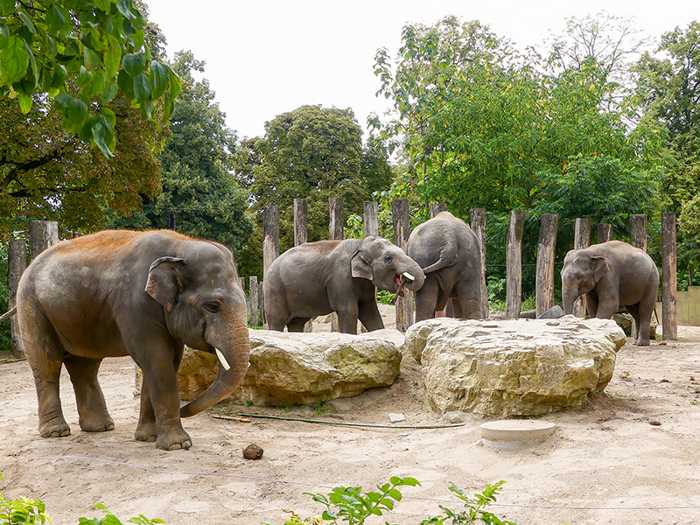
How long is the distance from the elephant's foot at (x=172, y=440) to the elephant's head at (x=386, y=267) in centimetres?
342

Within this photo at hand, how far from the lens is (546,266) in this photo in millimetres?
12016

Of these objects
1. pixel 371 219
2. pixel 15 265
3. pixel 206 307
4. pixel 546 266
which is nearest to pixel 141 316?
pixel 206 307

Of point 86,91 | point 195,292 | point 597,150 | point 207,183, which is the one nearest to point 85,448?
point 195,292

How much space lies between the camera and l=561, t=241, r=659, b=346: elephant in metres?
11.1

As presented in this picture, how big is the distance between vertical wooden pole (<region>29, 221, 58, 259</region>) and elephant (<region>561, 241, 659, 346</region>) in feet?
25.0

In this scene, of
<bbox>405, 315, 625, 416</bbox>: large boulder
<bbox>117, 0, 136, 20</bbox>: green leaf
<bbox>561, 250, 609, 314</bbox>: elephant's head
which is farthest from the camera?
<bbox>561, 250, 609, 314</bbox>: elephant's head

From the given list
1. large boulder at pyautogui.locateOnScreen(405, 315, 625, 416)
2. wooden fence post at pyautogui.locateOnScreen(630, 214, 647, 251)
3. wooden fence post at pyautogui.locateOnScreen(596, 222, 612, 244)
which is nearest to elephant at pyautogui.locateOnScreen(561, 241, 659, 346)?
wooden fence post at pyautogui.locateOnScreen(630, 214, 647, 251)

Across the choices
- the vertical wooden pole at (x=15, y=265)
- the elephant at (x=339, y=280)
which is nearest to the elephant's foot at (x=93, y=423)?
the elephant at (x=339, y=280)

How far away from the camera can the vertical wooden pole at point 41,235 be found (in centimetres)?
1140

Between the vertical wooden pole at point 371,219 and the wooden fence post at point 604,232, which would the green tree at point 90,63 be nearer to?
the vertical wooden pole at point 371,219

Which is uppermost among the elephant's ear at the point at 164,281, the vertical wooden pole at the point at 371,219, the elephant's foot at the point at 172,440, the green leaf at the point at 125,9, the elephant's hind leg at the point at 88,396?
the vertical wooden pole at the point at 371,219

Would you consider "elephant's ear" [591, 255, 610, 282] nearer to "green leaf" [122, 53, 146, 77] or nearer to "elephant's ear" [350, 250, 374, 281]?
"elephant's ear" [350, 250, 374, 281]

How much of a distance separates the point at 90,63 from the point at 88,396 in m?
4.14

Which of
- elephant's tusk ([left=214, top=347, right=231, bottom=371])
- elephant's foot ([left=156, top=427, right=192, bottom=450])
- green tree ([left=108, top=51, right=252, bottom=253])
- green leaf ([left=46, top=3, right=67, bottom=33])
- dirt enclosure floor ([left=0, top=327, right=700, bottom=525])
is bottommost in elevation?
dirt enclosure floor ([left=0, top=327, right=700, bottom=525])
